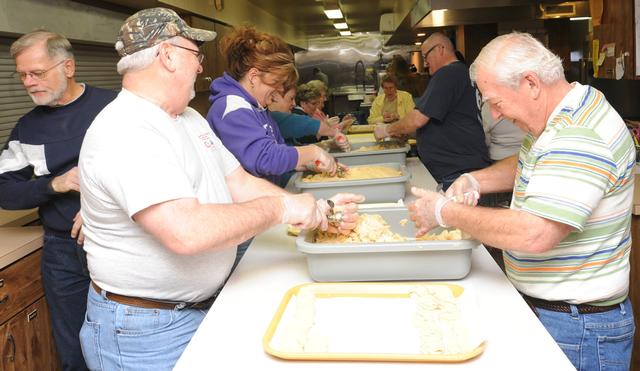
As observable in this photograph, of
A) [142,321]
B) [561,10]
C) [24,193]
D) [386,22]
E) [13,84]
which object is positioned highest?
[386,22]

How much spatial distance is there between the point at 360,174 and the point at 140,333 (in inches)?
48.9

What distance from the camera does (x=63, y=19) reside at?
3.45 meters

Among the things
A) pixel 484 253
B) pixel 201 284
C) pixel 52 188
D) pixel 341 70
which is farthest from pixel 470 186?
pixel 341 70

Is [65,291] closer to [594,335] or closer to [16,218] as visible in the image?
[16,218]

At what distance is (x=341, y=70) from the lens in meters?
13.0

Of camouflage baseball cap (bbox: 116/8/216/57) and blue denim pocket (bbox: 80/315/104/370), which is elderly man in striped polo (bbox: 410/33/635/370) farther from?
blue denim pocket (bbox: 80/315/104/370)

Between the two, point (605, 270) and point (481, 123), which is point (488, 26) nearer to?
point (481, 123)

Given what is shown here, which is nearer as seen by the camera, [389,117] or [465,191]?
[465,191]

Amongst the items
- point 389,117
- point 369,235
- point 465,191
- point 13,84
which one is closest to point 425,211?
point 369,235

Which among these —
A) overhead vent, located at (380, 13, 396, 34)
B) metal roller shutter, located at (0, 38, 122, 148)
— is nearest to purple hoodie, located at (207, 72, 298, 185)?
metal roller shutter, located at (0, 38, 122, 148)

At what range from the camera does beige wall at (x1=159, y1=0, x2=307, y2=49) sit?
4747mm

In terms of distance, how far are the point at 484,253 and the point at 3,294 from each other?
180 centimetres

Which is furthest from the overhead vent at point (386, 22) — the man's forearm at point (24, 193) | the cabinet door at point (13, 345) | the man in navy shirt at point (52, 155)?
the cabinet door at point (13, 345)

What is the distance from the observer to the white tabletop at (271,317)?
114cm
